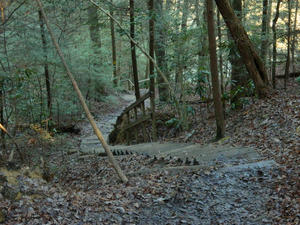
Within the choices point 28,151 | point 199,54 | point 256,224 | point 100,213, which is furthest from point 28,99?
point 256,224

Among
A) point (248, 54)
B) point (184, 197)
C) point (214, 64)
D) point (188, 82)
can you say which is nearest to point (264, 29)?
point (248, 54)

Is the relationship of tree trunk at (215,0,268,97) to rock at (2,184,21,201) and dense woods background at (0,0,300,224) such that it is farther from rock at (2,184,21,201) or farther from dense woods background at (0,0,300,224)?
rock at (2,184,21,201)

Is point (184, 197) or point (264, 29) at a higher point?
point (264, 29)

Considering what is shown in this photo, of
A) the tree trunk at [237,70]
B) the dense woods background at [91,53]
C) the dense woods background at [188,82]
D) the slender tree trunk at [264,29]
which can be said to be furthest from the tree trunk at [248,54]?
the slender tree trunk at [264,29]

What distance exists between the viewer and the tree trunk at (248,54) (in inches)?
416

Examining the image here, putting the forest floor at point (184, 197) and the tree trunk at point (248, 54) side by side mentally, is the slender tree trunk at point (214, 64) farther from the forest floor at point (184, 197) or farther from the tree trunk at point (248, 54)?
the tree trunk at point (248, 54)

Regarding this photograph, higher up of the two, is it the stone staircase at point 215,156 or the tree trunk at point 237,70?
the tree trunk at point 237,70

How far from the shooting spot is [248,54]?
35.2 ft

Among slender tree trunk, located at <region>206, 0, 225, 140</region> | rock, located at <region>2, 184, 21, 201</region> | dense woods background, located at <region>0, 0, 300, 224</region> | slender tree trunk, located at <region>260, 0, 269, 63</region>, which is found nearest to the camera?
rock, located at <region>2, 184, 21, 201</region>

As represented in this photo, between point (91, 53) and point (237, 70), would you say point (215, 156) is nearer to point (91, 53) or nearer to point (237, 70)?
point (237, 70)

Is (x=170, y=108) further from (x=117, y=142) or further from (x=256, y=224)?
(x=256, y=224)

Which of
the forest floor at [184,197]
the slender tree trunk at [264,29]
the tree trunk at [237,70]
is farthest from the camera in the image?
the slender tree trunk at [264,29]

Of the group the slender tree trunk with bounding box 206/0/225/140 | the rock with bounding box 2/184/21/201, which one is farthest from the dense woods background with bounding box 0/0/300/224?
the rock with bounding box 2/184/21/201

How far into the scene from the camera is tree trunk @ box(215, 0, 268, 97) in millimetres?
10578
